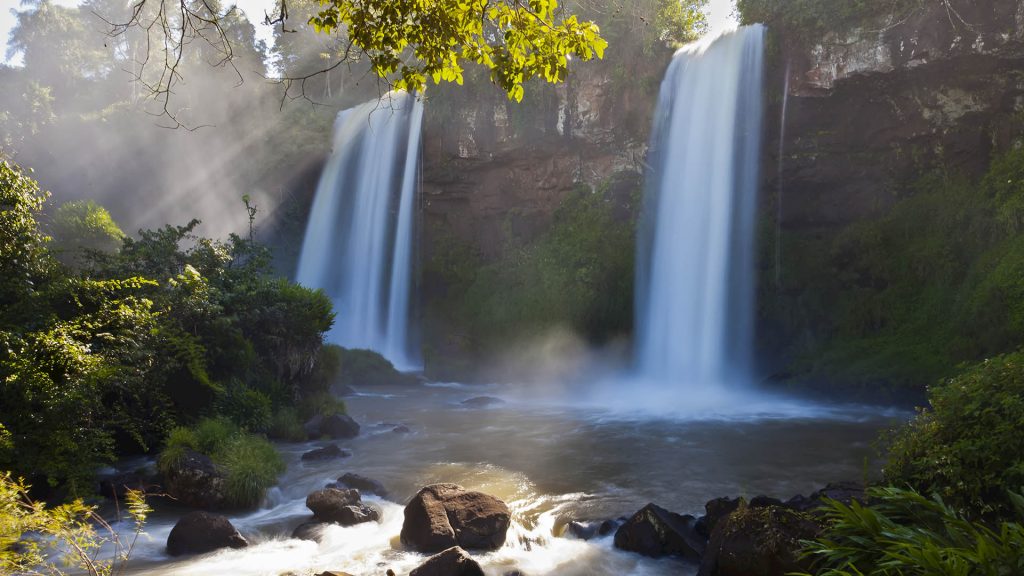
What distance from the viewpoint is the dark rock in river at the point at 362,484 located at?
10.6m

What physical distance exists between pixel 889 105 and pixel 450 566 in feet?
64.8

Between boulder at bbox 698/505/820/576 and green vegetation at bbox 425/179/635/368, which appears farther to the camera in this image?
green vegetation at bbox 425/179/635/368

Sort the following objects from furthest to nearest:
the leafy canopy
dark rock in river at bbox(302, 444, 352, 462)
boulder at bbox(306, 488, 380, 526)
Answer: dark rock in river at bbox(302, 444, 352, 462)
boulder at bbox(306, 488, 380, 526)
the leafy canopy

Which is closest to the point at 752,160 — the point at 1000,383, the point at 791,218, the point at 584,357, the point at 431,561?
the point at 791,218

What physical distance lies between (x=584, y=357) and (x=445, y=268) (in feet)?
27.3

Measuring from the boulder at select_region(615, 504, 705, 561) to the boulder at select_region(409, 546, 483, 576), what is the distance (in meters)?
2.00

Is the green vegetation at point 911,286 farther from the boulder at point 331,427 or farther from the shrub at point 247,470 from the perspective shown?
the shrub at point 247,470

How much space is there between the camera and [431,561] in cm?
710

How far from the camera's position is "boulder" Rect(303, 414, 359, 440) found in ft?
48.5

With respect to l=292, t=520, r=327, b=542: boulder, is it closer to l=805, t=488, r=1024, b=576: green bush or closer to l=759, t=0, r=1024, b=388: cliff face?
l=805, t=488, r=1024, b=576: green bush

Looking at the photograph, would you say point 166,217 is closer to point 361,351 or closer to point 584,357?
point 361,351

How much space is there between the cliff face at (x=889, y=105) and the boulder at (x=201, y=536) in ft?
63.2

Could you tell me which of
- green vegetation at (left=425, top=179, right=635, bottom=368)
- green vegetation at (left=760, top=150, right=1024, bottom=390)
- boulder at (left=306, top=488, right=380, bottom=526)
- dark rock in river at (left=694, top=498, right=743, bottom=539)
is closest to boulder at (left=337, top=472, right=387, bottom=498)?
boulder at (left=306, top=488, right=380, bottom=526)

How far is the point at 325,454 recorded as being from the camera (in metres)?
12.9
